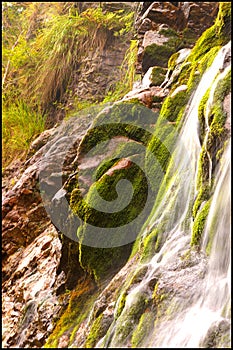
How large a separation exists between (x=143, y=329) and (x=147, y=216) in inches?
40.7

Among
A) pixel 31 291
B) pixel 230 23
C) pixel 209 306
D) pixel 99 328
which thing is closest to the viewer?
pixel 209 306

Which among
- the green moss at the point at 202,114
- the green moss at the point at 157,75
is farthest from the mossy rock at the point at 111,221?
the green moss at the point at 157,75

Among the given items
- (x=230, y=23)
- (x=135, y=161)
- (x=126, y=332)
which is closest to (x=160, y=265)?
(x=126, y=332)

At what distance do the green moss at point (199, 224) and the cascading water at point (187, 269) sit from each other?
0.14 feet

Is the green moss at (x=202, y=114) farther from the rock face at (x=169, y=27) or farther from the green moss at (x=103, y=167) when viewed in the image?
the rock face at (x=169, y=27)

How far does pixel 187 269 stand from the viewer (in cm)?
238

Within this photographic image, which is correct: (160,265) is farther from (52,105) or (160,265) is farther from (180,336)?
(52,105)

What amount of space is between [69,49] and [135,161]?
474 centimetres

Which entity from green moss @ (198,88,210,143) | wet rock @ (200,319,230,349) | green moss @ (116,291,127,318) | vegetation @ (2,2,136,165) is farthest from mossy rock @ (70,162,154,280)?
vegetation @ (2,2,136,165)

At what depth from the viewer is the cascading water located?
2.08 m

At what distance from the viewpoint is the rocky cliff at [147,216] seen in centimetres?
231

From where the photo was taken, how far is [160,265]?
254 centimetres

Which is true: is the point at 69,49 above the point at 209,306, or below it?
above

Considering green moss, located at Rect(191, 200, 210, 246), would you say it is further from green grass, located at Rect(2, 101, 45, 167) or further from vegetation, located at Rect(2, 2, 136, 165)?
green grass, located at Rect(2, 101, 45, 167)
